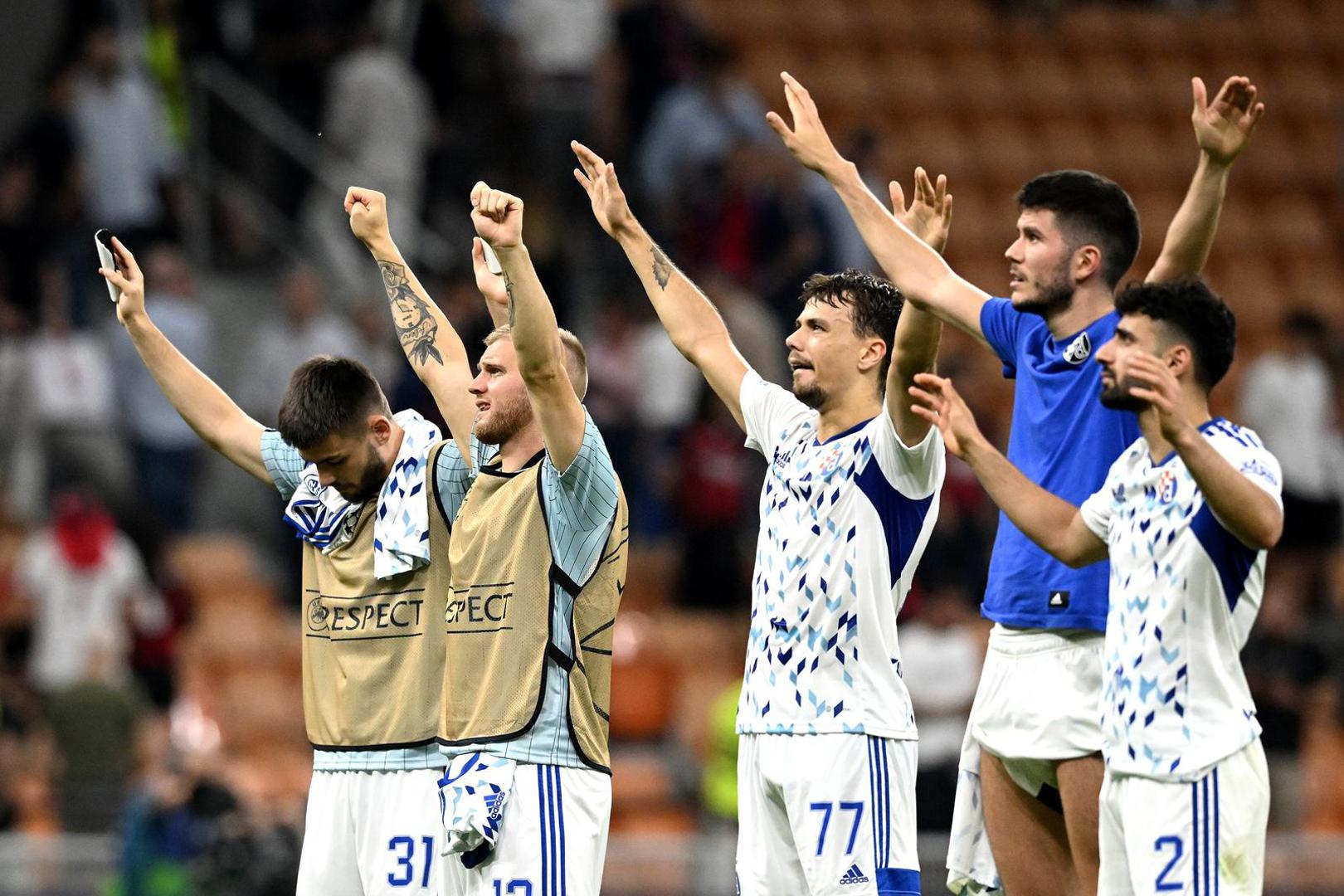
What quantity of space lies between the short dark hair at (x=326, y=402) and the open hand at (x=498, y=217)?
0.87 m

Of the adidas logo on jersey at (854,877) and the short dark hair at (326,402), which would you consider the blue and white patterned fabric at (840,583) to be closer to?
the adidas logo on jersey at (854,877)

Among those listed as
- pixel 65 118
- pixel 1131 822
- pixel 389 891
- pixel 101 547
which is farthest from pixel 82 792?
pixel 1131 822

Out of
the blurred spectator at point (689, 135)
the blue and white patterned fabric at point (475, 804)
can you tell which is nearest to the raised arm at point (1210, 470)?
the blue and white patterned fabric at point (475, 804)

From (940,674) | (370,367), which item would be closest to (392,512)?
(940,674)

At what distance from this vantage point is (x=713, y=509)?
1448 centimetres

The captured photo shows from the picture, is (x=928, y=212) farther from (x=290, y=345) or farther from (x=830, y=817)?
(x=290, y=345)

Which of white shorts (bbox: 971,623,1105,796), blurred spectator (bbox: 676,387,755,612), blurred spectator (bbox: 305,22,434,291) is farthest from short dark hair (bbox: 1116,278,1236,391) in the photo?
blurred spectator (bbox: 305,22,434,291)

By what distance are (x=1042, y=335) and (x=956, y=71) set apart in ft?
46.5

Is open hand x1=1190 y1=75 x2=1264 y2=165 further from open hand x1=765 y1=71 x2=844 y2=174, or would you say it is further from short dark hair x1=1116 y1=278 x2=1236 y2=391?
open hand x1=765 y1=71 x2=844 y2=174

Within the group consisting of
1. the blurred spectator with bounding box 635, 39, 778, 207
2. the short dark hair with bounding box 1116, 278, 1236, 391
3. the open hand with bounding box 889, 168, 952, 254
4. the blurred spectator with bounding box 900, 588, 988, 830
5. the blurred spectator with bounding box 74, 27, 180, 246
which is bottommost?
the blurred spectator with bounding box 900, 588, 988, 830

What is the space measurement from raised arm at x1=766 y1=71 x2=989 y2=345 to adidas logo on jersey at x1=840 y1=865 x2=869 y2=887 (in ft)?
5.23

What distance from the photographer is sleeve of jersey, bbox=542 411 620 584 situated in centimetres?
625

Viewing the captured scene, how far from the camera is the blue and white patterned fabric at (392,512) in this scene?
6.66m

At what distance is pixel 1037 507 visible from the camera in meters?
5.89
